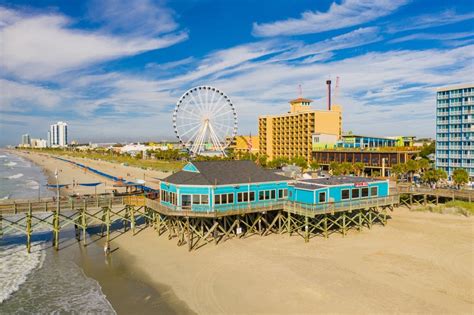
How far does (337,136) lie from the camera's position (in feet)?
344

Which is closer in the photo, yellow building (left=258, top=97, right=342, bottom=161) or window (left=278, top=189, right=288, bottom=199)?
window (left=278, top=189, right=288, bottom=199)

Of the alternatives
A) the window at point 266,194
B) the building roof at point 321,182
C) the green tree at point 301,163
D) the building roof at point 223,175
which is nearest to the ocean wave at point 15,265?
the building roof at point 223,175

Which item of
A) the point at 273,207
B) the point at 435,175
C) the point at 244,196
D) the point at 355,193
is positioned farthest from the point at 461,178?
the point at 244,196

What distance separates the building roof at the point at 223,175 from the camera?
34.1 m

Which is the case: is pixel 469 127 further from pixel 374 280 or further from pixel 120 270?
pixel 120 270

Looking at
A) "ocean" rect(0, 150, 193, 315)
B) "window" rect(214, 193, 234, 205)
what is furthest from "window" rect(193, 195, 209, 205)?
"ocean" rect(0, 150, 193, 315)

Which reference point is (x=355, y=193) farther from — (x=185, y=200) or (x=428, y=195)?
(x=428, y=195)

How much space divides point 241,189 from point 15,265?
19.8m

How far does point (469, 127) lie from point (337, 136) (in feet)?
131

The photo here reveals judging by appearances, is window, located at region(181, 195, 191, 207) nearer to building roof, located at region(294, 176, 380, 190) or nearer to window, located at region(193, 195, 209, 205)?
window, located at region(193, 195, 209, 205)

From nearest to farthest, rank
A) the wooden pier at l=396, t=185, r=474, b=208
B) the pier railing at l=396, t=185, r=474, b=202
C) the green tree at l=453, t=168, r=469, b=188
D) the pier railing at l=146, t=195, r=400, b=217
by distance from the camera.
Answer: the pier railing at l=146, t=195, r=400, b=217 < the pier railing at l=396, t=185, r=474, b=202 < the wooden pier at l=396, t=185, r=474, b=208 < the green tree at l=453, t=168, r=469, b=188

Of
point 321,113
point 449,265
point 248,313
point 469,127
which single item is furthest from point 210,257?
point 321,113

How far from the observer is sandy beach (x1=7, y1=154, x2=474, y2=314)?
2175 centimetres

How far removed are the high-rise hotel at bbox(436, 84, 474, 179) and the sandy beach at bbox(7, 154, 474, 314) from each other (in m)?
36.6
